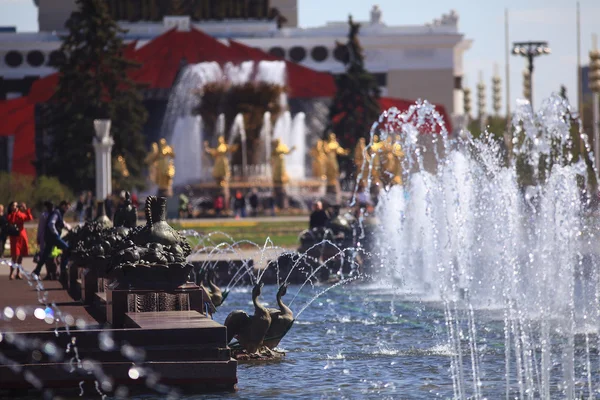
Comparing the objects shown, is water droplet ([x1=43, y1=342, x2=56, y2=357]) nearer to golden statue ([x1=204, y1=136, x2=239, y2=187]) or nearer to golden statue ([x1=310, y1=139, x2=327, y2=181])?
golden statue ([x1=204, y1=136, x2=239, y2=187])

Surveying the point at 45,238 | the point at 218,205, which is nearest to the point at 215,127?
the point at 218,205

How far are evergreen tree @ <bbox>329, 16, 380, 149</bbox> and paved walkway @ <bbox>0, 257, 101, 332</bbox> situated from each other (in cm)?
4602

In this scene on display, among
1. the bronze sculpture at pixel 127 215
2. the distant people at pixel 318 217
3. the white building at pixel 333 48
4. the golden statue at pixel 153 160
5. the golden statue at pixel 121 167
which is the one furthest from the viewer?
the white building at pixel 333 48

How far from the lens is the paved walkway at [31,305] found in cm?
1395

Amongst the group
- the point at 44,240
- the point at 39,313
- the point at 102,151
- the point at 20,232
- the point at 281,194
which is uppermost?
the point at 102,151

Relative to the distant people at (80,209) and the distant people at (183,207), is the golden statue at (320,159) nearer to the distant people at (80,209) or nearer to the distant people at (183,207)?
the distant people at (183,207)

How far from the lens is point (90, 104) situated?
175ft

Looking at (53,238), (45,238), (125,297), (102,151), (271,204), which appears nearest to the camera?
(125,297)

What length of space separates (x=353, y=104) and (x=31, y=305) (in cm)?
5265

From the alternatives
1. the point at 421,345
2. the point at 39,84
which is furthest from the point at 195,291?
the point at 39,84

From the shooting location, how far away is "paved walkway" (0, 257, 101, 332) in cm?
1395

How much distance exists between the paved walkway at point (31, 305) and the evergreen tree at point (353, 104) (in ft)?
151

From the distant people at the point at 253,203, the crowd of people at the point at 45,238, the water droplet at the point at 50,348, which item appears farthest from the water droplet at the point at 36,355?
the distant people at the point at 253,203

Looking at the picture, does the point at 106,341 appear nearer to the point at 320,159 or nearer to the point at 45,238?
the point at 45,238
